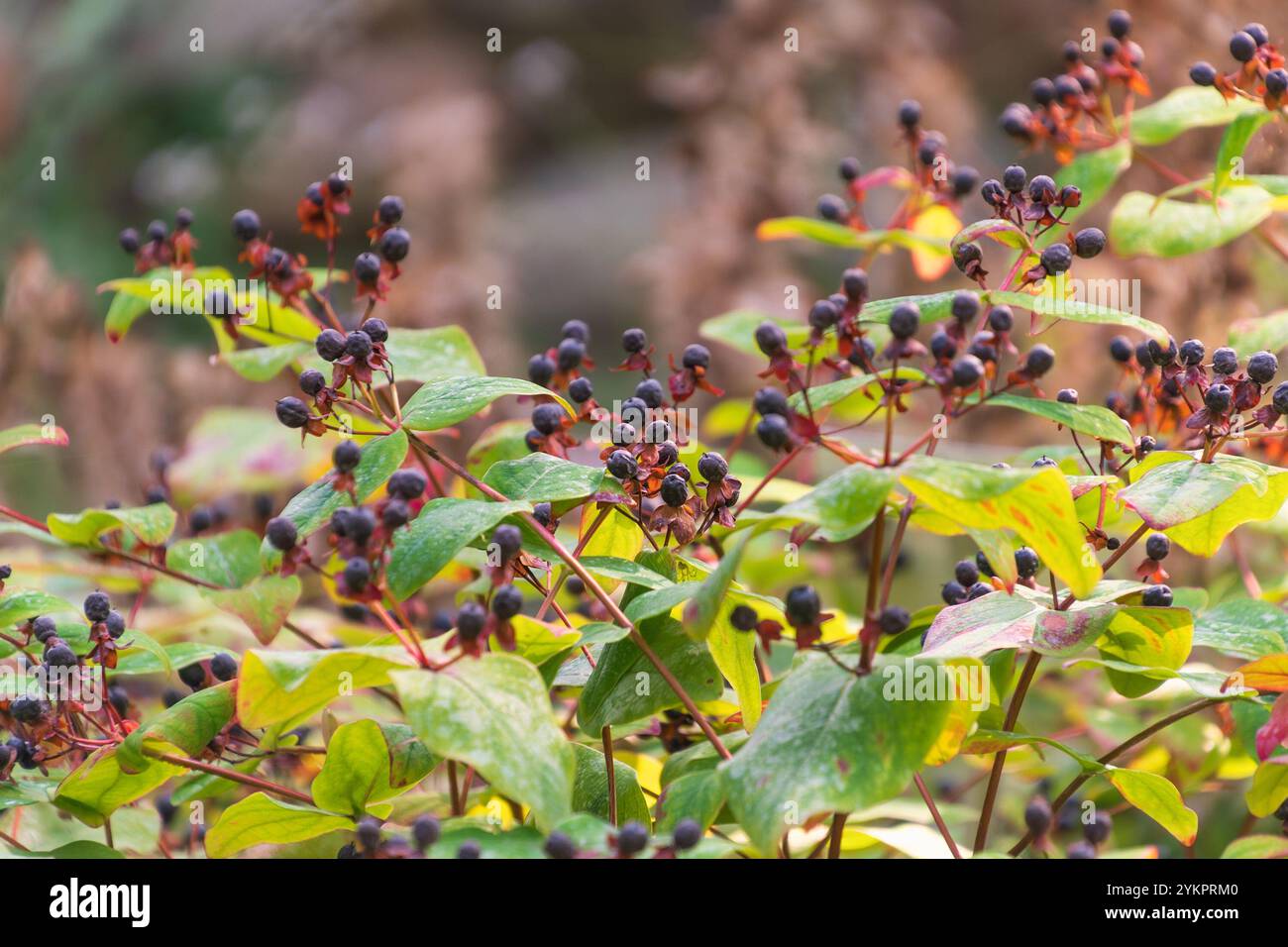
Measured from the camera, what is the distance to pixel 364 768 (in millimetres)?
782

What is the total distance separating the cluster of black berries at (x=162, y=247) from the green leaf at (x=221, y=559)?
260mm

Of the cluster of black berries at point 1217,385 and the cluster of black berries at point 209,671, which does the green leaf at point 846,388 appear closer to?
the cluster of black berries at point 1217,385

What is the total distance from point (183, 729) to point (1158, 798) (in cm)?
66

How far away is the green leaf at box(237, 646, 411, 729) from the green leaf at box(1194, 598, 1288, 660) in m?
0.56

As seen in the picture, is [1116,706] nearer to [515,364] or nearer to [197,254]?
[515,364]

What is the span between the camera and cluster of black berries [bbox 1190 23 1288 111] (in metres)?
1.01

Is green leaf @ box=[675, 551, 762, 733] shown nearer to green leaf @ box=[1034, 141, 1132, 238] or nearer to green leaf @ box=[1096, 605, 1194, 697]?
green leaf @ box=[1096, 605, 1194, 697]

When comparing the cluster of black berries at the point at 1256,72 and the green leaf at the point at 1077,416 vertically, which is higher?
the cluster of black berries at the point at 1256,72

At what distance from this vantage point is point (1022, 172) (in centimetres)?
84

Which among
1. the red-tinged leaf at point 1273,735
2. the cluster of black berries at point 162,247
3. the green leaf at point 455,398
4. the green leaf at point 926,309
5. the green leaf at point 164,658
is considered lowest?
the red-tinged leaf at point 1273,735

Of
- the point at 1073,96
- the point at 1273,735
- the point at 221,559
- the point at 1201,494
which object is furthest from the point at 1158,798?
the point at 221,559

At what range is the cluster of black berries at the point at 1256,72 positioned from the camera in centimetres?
101

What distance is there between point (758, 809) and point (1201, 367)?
494 mm

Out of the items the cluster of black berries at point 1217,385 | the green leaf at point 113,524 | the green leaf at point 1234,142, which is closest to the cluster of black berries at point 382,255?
the green leaf at point 113,524
